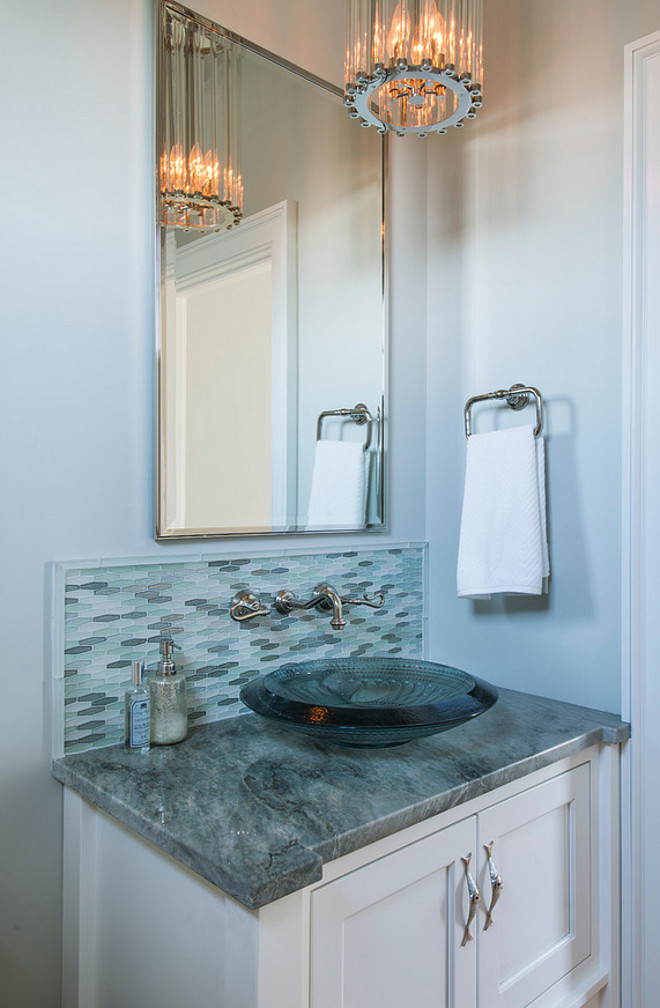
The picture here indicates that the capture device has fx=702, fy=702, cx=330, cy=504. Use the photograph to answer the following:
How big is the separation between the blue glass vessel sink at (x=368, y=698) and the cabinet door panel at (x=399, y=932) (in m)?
0.17

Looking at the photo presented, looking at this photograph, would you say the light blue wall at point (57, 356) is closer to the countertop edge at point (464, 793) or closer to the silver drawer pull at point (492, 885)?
the countertop edge at point (464, 793)

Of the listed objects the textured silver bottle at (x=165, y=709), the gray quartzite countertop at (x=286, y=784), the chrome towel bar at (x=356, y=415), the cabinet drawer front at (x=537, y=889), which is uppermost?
the chrome towel bar at (x=356, y=415)

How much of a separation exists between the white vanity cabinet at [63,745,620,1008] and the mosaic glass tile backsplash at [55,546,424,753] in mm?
196

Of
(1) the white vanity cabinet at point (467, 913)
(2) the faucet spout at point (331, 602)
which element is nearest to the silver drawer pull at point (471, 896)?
(1) the white vanity cabinet at point (467, 913)

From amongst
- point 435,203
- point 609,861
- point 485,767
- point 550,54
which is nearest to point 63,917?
point 485,767

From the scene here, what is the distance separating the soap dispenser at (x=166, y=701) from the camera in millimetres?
1235

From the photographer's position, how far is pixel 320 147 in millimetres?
1600

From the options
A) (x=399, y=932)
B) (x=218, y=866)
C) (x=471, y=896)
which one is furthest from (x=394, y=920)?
(x=218, y=866)

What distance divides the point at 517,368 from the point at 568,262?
0.25 meters

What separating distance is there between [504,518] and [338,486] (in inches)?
14.9

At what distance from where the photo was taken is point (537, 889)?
4.04 feet

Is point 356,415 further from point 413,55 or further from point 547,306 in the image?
point 413,55

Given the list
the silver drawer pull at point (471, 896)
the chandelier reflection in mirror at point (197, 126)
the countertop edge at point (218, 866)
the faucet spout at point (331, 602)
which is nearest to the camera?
the countertop edge at point (218, 866)

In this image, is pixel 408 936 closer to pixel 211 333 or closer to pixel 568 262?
pixel 211 333
